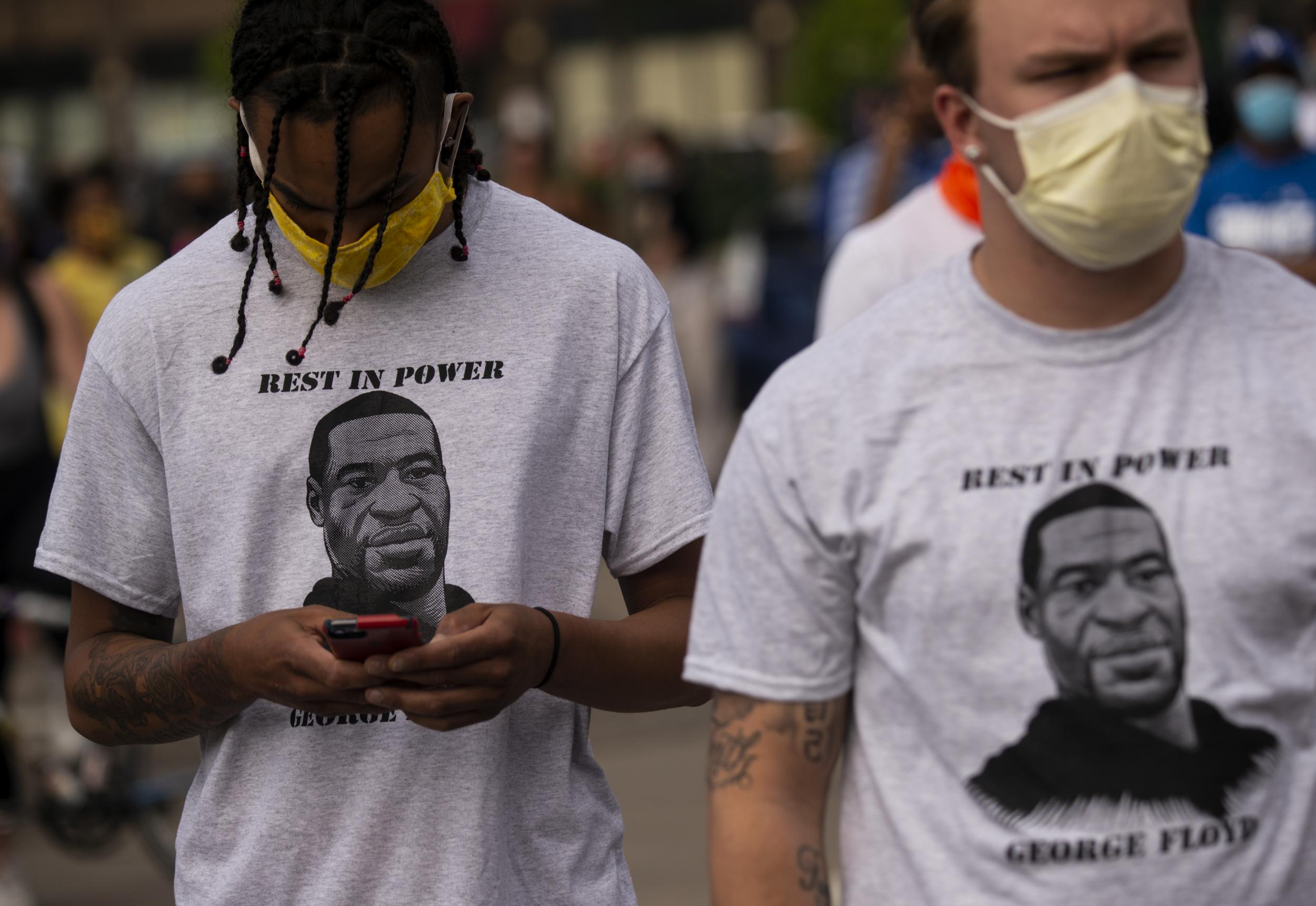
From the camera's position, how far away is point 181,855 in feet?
8.71

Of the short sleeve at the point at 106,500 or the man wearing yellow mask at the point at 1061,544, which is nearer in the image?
the man wearing yellow mask at the point at 1061,544

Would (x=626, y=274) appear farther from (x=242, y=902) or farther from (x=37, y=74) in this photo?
(x=37, y=74)

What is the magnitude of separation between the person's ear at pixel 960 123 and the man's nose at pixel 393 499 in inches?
35.4

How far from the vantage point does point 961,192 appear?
4.53 meters

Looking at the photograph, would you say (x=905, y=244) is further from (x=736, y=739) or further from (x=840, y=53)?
(x=840, y=53)

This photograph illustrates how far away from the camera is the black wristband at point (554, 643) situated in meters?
2.50

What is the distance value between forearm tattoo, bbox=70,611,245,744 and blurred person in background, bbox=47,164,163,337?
252 inches

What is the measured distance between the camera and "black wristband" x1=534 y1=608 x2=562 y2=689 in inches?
98.5

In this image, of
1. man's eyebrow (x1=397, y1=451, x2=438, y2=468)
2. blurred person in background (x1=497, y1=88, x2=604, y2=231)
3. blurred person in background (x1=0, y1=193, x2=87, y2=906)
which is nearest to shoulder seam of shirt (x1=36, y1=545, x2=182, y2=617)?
man's eyebrow (x1=397, y1=451, x2=438, y2=468)

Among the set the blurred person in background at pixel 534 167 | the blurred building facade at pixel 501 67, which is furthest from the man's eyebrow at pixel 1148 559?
the blurred building facade at pixel 501 67

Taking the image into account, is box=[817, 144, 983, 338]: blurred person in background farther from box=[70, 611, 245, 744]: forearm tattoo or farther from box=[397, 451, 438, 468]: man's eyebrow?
box=[70, 611, 245, 744]: forearm tattoo

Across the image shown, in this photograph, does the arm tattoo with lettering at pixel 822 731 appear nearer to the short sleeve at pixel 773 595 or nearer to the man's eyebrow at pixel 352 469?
the short sleeve at pixel 773 595

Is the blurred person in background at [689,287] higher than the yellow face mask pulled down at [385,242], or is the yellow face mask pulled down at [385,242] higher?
the yellow face mask pulled down at [385,242]

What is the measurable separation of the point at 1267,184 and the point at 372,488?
5.40 metres
